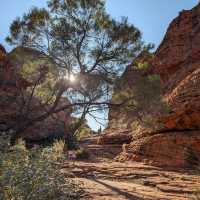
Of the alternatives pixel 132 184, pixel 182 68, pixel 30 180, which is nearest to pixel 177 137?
pixel 132 184

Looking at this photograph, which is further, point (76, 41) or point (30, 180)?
point (76, 41)

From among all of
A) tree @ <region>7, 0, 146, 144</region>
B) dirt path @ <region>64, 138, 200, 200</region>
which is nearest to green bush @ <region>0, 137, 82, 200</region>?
dirt path @ <region>64, 138, 200, 200</region>

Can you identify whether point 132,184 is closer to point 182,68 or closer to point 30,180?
point 30,180

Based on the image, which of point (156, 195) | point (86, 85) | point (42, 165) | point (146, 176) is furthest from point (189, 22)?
point (42, 165)

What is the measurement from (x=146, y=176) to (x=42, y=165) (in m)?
6.30

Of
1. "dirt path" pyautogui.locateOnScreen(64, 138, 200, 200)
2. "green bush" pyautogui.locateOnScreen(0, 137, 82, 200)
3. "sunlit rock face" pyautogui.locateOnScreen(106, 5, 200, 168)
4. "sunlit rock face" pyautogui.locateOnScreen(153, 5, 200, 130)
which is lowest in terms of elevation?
"dirt path" pyautogui.locateOnScreen(64, 138, 200, 200)

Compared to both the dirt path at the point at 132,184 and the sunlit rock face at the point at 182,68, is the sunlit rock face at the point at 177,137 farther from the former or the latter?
the dirt path at the point at 132,184

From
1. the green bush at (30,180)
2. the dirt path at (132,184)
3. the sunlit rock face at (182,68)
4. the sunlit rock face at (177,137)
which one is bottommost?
the dirt path at (132,184)

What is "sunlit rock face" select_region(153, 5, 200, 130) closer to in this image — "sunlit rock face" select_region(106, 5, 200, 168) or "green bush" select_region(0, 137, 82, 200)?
"sunlit rock face" select_region(106, 5, 200, 168)

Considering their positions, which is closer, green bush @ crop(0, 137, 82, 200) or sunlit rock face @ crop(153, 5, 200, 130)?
green bush @ crop(0, 137, 82, 200)

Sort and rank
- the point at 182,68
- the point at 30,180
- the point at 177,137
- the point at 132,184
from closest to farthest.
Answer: the point at 30,180 → the point at 132,184 → the point at 177,137 → the point at 182,68

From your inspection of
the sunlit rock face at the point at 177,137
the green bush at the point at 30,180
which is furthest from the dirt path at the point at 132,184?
the sunlit rock face at the point at 177,137

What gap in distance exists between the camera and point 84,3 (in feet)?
45.6

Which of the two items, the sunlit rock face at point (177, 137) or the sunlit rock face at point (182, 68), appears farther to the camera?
the sunlit rock face at point (182, 68)
